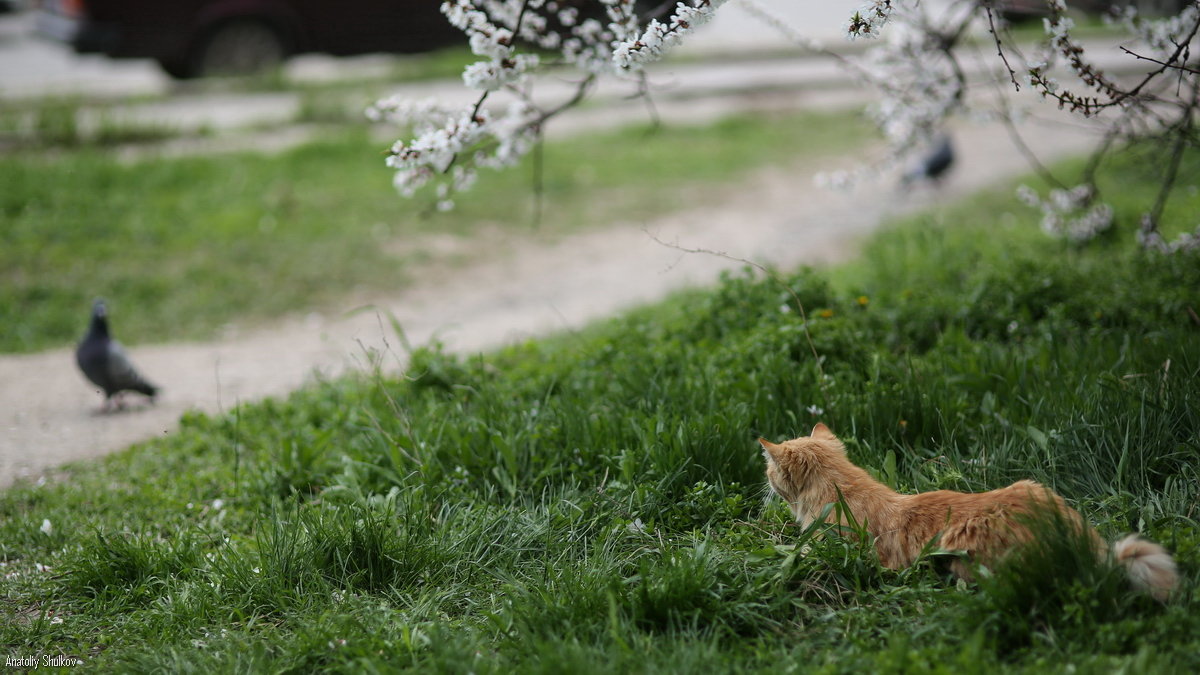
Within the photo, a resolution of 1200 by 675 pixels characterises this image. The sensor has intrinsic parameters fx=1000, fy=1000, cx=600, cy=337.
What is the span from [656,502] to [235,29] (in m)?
10.1

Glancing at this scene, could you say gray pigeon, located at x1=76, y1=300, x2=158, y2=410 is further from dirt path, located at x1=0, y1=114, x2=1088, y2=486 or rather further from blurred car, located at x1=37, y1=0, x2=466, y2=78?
blurred car, located at x1=37, y1=0, x2=466, y2=78

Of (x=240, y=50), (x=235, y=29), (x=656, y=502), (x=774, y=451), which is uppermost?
(x=235, y=29)

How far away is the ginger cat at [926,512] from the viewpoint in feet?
8.99

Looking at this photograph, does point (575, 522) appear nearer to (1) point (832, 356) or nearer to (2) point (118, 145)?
(1) point (832, 356)

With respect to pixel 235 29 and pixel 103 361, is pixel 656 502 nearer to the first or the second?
pixel 103 361

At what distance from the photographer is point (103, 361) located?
16.8 feet

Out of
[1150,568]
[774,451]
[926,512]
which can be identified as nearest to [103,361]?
[774,451]

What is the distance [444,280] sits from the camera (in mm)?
7383

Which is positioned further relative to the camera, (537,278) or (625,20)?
(537,278)

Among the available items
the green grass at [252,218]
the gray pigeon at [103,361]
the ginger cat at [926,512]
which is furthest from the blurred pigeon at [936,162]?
the gray pigeon at [103,361]

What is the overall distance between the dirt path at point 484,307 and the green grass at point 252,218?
31 cm

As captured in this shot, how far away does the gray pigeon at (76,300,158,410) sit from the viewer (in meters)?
A: 5.15

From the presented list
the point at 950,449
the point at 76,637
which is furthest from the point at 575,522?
the point at 76,637

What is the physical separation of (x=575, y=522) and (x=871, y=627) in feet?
3.78
